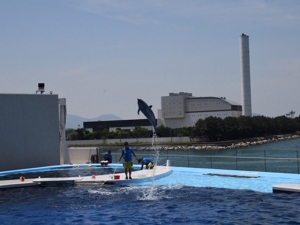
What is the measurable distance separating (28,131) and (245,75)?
304ft

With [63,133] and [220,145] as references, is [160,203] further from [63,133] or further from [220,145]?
[220,145]

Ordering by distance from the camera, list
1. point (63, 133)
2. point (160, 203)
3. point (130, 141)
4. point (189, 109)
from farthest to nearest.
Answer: point (189, 109) < point (130, 141) < point (63, 133) < point (160, 203)

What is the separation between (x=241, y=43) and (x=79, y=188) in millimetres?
101261

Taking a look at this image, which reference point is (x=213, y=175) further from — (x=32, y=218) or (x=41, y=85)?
(x=41, y=85)

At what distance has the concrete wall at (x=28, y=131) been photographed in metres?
25.5

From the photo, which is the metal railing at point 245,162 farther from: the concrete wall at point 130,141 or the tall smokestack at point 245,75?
the tall smokestack at point 245,75

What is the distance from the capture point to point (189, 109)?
3981 inches

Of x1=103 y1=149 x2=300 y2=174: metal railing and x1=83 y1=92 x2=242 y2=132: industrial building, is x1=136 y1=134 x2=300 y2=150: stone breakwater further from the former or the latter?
x1=103 y1=149 x2=300 y2=174: metal railing

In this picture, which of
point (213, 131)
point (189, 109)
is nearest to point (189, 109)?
point (189, 109)

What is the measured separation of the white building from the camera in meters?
99.7

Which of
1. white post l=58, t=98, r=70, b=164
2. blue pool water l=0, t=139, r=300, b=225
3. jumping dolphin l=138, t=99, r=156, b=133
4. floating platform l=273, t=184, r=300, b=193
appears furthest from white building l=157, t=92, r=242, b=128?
floating platform l=273, t=184, r=300, b=193

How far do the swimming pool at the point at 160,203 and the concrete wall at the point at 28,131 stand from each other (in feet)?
29.3

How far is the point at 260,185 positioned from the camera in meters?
15.9

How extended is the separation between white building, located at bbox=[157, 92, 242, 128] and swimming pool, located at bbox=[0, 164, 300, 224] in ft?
268
